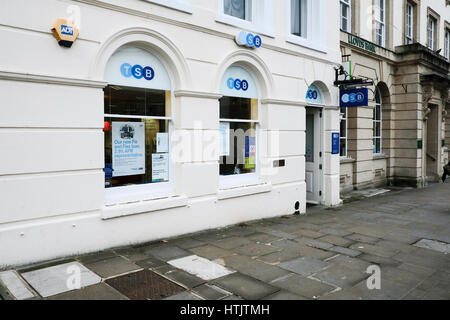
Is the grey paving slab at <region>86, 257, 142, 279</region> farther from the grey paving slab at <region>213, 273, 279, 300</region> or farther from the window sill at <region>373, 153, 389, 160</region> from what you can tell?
the window sill at <region>373, 153, 389, 160</region>

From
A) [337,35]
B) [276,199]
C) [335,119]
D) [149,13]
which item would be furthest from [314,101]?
[149,13]

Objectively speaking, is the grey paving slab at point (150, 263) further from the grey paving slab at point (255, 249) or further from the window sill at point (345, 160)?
the window sill at point (345, 160)

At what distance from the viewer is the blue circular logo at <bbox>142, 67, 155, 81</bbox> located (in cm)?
651

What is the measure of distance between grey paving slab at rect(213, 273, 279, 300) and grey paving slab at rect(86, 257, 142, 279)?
49.8 inches

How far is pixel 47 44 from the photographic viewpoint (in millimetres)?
5176

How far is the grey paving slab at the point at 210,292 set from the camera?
4297mm

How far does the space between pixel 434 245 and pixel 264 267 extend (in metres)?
3.57

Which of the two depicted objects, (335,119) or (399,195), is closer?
(335,119)

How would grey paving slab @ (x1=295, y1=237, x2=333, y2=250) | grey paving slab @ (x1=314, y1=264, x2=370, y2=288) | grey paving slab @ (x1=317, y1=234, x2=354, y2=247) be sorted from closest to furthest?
grey paving slab @ (x1=314, y1=264, x2=370, y2=288) → grey paving slab @ (x1=295, y1=237, x2=333, y2=250) → grey paving slab @ (x1=317, y1=234, x2=354, y2=247)

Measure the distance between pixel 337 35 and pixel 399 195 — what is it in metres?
6.23

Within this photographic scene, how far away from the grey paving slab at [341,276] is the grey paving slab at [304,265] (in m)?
0.12

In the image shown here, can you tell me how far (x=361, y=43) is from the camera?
42.1 ft

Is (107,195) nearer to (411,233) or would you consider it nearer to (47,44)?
→ (47,44)

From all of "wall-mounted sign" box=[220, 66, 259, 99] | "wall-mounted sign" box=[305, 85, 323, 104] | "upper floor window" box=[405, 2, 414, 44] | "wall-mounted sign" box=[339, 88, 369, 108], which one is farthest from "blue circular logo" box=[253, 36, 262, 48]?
"upper floor window" box=[405, 2, 414, 44]
